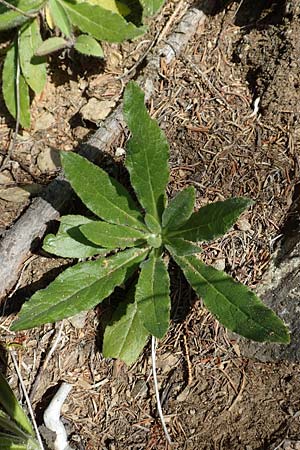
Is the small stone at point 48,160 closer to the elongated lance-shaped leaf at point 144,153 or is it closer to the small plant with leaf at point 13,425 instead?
the elongated lance-shaped leaf at point 144,153

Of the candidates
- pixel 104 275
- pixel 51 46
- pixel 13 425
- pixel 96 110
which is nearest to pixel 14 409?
pixel 13 425

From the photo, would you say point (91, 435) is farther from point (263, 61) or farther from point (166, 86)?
point (263, 61)

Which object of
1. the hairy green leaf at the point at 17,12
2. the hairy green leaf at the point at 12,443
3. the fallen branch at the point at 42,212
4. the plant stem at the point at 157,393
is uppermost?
the hairy green leaf at the point at 17,12

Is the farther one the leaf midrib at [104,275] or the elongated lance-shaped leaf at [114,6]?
the elongated lance-shaped leaf at [114,6]

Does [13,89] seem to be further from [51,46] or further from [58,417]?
[58,417]

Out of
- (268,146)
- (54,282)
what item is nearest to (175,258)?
(54,282)

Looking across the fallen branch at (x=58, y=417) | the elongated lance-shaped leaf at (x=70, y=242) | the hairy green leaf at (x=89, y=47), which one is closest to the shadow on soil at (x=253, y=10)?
the hairy green leaf at (x=89, y=47)

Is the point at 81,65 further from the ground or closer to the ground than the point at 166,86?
further from the ground
